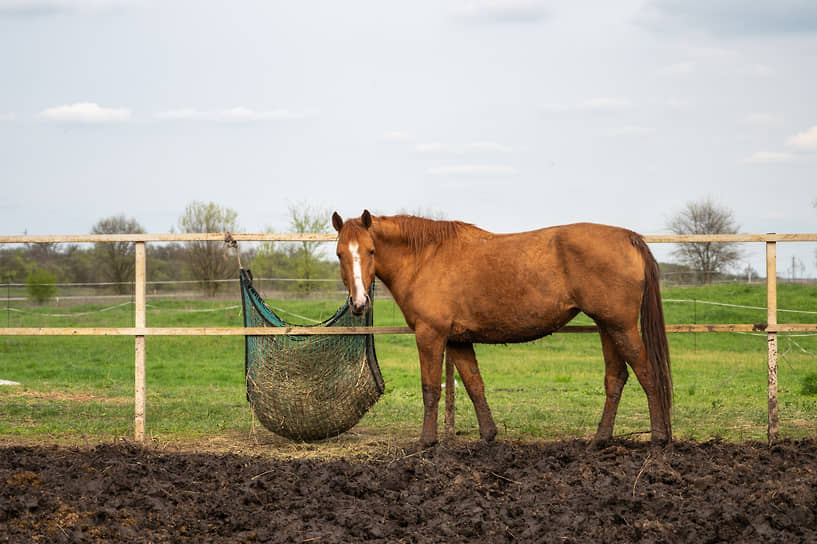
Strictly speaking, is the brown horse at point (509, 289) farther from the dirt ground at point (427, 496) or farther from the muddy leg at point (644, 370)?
the dirt ground at point (427, 496)

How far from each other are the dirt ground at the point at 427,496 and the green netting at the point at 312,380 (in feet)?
3.22

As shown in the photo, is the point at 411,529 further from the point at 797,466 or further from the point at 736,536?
the point at 797,466

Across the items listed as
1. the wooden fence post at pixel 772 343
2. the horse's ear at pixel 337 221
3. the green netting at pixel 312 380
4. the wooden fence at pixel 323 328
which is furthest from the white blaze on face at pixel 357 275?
the wooden fence post at pixel 772 343

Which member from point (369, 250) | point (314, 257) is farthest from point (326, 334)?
point (314, 257)

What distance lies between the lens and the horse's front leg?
623cm

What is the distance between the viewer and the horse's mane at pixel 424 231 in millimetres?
6449

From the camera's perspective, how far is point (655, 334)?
6016 millimetres

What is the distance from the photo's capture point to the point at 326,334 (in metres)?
6.75

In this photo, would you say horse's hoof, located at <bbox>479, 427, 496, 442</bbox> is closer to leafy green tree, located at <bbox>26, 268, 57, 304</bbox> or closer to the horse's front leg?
the horse's front leg

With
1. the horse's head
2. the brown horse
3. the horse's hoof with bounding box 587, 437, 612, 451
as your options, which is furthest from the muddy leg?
the horse's head

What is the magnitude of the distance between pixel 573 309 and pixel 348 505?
2.56m

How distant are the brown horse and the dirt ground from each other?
2.21ft

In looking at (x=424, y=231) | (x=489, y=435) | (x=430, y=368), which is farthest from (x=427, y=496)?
(x=424, y=231)

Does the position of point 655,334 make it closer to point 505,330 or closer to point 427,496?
point 505,330
